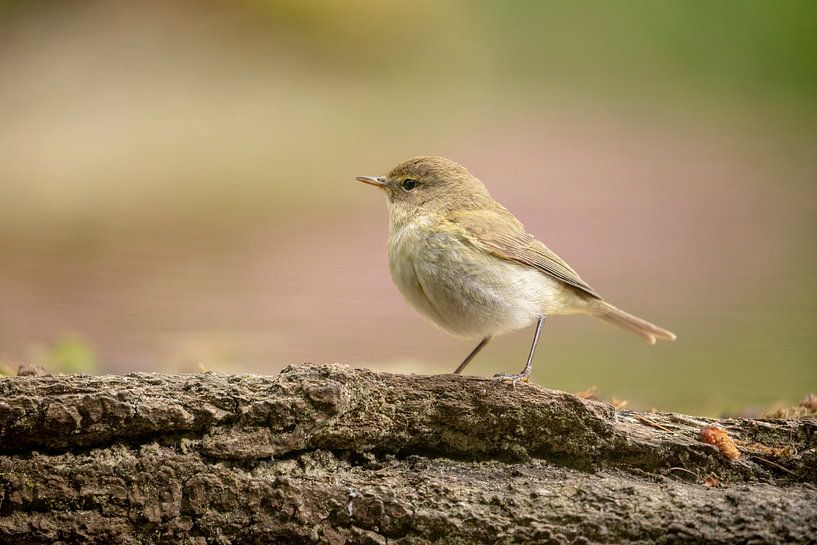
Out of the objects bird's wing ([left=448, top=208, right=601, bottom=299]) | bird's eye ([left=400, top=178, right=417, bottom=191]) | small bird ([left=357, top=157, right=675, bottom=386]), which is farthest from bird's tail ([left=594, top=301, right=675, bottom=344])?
bird's eye ([left=400, top=178, right=417, bottom=191])

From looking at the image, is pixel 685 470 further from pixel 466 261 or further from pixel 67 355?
pixel 67 355

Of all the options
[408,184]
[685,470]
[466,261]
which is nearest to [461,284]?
[466,261]

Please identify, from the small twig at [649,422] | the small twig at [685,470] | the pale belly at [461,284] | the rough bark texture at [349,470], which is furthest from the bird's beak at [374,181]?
the small twig at [685,470]

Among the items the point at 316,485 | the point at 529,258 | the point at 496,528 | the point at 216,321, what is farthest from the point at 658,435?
the point at 216,321

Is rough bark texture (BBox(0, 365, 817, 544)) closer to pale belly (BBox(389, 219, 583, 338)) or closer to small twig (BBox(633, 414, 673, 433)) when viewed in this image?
small twig (BBox(633, 414, 673, 433))

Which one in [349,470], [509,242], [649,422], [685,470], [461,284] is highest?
[509,242]

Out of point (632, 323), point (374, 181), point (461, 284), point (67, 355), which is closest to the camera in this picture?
point (461, 284)

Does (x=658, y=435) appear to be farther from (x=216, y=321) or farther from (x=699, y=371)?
(x=216, y=321)
